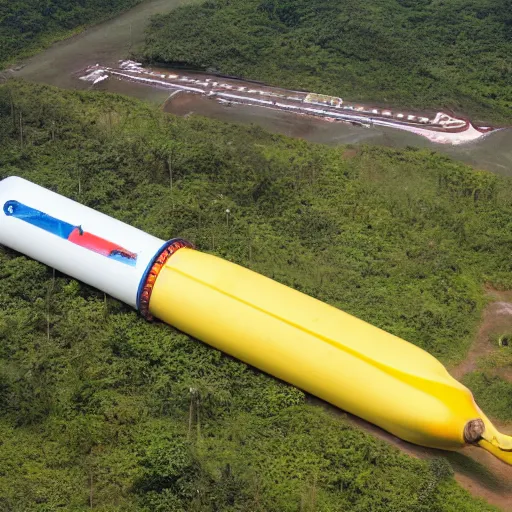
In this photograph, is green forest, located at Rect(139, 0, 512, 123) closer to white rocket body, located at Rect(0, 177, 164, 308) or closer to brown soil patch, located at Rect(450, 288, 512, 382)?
brown soil patch, located at Rect(450, 288, 512, 382)

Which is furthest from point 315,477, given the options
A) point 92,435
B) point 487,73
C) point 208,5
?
point 208,5

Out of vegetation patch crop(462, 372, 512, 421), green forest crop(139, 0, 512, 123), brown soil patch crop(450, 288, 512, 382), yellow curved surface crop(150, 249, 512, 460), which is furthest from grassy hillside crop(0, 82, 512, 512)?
green forest crop(139, 0, 512, 123)

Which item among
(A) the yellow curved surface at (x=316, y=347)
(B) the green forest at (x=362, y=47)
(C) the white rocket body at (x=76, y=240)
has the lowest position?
(A) the yellow curved surface at (x=316, y=347)

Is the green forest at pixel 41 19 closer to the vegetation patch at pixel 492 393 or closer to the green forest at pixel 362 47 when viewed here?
the green forest at pixel 362 47

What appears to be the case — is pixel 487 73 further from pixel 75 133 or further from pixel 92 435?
pixel 92 435

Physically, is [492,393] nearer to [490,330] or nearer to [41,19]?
[490,330]

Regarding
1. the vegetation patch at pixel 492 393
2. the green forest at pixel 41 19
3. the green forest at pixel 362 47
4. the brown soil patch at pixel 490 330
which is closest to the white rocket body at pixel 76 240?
the brown soil patch at pixel 490 330

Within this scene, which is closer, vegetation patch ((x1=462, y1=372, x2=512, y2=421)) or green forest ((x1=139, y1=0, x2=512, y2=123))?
vegetation patch ((x1=462, y1=372, x2=512, y2=421))
